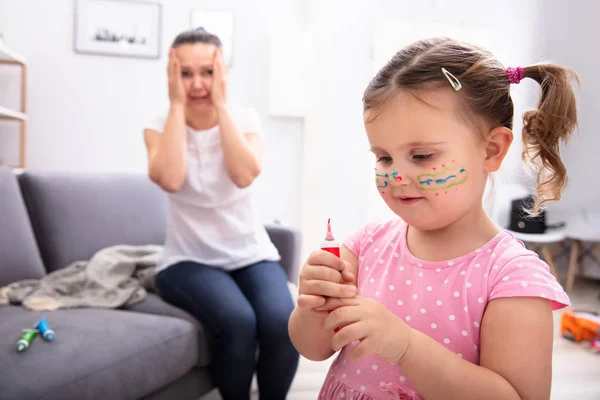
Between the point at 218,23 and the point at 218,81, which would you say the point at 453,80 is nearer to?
the point at 218,81

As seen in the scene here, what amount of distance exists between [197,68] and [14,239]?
2.75ft

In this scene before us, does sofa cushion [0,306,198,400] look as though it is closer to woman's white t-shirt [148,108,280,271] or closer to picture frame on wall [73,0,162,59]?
woman's white t-shirt [148,108,280,271]

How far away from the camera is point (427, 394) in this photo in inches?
26.1

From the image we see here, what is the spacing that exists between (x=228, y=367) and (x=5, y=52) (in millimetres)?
1872

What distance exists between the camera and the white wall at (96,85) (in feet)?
9.09

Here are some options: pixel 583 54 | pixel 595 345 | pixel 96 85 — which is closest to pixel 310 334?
pixel 595 345

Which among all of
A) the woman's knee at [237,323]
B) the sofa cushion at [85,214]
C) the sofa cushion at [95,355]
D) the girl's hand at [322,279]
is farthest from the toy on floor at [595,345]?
the girl's hand at [322,279]

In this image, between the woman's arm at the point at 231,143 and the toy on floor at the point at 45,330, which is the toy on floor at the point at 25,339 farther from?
the woman's arm at the point at 231,143

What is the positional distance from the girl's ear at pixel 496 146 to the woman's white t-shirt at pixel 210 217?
3.40 ft

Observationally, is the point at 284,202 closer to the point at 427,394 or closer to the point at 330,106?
the point at 330,106

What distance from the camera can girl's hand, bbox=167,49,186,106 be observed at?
5.49 feet

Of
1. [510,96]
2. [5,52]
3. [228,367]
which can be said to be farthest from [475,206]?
[5,52]

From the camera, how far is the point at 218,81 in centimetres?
170

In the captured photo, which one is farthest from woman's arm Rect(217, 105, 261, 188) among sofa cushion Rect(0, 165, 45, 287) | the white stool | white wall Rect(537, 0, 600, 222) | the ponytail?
white wall Rect(537, 0, 600, 222)
